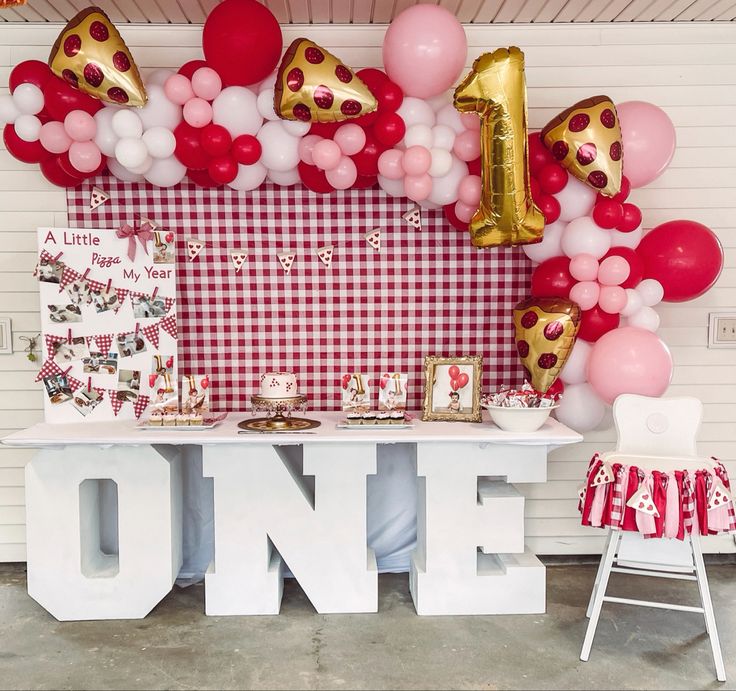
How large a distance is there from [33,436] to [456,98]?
2251mm

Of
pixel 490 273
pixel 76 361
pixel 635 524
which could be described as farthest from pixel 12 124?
pixel 635 524

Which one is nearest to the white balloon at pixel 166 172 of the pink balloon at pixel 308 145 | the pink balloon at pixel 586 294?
the pink balloon at pixel 308 145

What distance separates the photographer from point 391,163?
2943 millimetres

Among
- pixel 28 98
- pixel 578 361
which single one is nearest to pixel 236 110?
pixel 28 98

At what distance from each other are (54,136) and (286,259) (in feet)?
3.78

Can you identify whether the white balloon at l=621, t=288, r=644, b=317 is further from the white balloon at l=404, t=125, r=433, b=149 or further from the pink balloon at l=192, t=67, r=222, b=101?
the pink balloon at l=192, t=67, r=222, b=101

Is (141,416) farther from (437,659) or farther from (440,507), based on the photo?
(437,659)

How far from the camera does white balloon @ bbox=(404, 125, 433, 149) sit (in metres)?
2.93

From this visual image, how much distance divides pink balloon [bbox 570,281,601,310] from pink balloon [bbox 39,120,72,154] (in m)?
2.31

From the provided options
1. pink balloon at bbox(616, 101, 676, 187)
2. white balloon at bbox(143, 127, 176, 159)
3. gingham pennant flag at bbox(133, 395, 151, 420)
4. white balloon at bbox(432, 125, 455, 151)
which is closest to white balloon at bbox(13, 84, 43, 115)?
white balloon at bbox(143, 127, 176, 159)

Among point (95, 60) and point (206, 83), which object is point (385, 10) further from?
point (95, 60)

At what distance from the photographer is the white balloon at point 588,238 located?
9.75 ft

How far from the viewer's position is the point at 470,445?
299 cm

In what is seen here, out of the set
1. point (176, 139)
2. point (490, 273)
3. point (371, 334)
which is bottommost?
point (371, 334)
